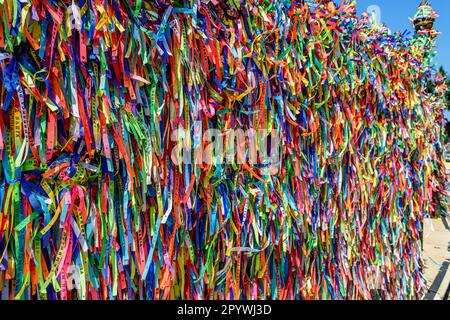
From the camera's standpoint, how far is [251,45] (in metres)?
A: 1.00

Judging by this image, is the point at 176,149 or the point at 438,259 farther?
the point at 438,259

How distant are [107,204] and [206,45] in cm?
A: 49

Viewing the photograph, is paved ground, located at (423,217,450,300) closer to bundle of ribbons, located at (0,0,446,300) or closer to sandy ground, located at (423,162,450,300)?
sandy ground, located at (423,162,450,300)

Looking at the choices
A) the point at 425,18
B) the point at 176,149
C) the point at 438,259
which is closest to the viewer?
the point at 176,149

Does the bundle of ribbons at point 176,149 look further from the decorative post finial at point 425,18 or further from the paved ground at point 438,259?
the decorative post finial at point 425,18

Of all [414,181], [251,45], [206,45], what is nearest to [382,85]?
[414,181]

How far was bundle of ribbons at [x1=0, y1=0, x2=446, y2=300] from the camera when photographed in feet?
2.29

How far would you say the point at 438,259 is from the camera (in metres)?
3.00

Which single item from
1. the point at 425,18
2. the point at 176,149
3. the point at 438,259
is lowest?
the point at 438,259

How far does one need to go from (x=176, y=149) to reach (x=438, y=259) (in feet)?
10.3

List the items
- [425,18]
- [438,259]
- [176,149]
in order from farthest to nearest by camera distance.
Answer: [425,18], [438,259], [176,149]

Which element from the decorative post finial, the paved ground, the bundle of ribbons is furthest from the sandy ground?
the decorative post finial

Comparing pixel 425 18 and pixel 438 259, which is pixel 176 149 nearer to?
pixel 438 259

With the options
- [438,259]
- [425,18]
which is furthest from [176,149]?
[425,18]
